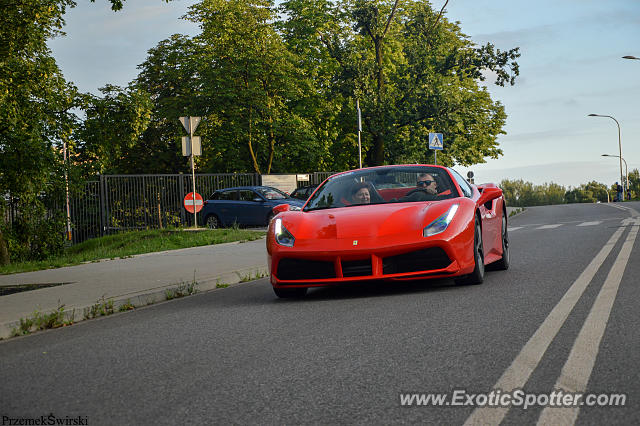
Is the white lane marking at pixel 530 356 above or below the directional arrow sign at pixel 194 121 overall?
below

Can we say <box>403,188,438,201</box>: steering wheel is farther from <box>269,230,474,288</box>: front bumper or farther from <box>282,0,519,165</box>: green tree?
<box>282,0,519,165</box>: green tree

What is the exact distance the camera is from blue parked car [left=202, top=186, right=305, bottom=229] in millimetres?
27641

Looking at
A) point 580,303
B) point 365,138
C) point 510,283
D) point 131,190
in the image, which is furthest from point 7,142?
point 365,138

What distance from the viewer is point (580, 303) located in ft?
21.7

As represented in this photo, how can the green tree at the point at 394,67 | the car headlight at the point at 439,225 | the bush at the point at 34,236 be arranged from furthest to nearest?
the green tree at the point at 394,67 → the bush at the point at 34,236 → the car headlight at the point at 439,225

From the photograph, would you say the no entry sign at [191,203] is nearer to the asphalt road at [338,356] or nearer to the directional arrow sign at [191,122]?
the directional arrow sign at [191,122]

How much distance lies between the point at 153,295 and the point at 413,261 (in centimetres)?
317

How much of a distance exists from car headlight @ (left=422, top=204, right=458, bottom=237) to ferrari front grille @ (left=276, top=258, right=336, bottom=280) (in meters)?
0.99

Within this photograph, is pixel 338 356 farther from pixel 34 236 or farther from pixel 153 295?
pixel 34 236

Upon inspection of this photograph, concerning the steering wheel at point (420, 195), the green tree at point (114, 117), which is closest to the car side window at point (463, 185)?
the steering wheel at point (420, 195)

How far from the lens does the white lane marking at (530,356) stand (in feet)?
11.3

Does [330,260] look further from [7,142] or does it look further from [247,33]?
[247,33]

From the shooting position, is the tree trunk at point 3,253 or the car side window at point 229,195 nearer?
the tree trunk at point 3,253

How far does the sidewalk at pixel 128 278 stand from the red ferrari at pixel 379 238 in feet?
6.54
